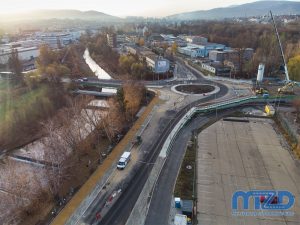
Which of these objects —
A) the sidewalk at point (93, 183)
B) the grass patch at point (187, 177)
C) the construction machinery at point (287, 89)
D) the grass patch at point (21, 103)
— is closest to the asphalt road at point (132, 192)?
the sidewalk at point (93, 183)

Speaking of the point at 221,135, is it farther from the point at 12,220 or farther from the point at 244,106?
the point at 12,220

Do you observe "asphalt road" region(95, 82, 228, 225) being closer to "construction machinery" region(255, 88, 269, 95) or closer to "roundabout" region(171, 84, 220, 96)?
"roundabout" region(171, 84, 220, 96)

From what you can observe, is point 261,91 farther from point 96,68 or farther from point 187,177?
point 96,68

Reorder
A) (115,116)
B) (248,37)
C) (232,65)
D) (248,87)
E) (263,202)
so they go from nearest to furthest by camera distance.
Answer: (263,202)
(115,116)
(248,87)
(232,65)
(248,37)

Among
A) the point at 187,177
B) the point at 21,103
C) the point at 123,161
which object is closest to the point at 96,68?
the point at 21,103

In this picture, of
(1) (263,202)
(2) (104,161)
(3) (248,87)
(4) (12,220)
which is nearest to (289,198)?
(1) (263,202)

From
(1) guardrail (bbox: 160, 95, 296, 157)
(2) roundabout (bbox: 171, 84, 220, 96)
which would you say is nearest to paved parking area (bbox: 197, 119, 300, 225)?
(1) guardrail (bbox: 160, 95, 296, 157)
